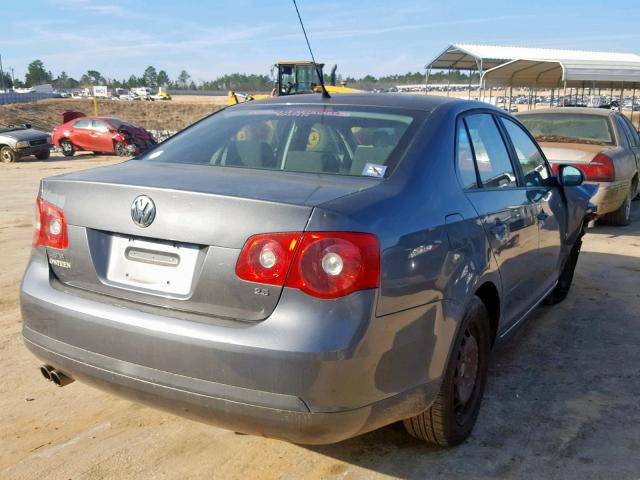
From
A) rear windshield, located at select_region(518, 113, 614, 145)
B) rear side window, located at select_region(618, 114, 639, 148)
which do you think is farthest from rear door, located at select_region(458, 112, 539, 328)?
rear side window, located at select_region(618, 114, 639, 148)

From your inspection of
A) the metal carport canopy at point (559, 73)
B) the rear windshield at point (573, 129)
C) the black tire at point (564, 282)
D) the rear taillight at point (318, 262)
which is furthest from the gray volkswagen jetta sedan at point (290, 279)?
the metal carport canopy at point (559, 73)

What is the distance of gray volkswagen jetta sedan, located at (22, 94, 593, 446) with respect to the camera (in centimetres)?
223

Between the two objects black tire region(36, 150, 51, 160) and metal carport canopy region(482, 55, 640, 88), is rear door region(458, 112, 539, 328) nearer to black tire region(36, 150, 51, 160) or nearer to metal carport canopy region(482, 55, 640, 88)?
metal carport canopy region(482, 55, 640, 88)

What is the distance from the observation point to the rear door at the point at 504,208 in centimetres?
317

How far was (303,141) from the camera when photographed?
3238mm

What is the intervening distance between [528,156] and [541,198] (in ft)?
1.20

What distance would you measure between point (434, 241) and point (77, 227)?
1470 mm

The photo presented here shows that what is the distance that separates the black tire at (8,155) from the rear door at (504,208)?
20234 millimetres

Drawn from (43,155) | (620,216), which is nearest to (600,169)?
(620,216)

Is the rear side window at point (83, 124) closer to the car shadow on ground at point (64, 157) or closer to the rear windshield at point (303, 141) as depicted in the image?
the car shadow on ground at point (64, 157)

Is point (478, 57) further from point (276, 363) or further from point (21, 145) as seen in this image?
point (276, 363)

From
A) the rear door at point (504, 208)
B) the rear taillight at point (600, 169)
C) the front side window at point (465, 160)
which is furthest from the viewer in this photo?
the rear taillight at point (600, 169)

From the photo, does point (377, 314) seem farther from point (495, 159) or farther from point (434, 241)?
point (495, 159)

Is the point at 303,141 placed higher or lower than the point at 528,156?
higher
